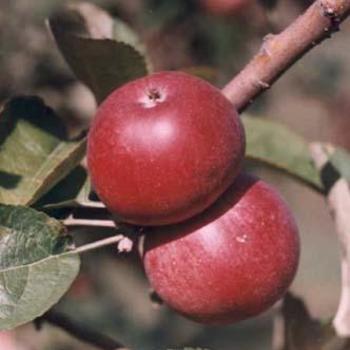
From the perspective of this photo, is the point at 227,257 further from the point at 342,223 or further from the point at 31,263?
the point at 342,223

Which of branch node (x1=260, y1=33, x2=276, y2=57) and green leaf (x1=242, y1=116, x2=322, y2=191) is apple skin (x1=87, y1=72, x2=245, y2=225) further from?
green leaf (x1=242, y1=116, x2=322, y2=191)

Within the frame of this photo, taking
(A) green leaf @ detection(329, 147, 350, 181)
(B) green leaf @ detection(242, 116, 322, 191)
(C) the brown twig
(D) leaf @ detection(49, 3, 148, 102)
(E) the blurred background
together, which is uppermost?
(D) leaf @ detection(49, 3, 148, 102)

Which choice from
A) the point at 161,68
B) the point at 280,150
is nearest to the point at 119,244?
the point at 280,150

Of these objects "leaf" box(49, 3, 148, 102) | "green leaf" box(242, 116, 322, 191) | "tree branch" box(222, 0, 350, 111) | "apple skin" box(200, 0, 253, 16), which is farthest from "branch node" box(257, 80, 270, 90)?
"apple skin" box(200, 0, 253, 16)

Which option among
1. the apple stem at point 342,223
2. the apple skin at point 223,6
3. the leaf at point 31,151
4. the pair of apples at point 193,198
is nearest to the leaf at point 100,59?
the leaf at point 31,151

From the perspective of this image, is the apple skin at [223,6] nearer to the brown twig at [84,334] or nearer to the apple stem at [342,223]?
A: the apple stem at [342,223]

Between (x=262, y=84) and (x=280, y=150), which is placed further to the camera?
(x=280, y=150)

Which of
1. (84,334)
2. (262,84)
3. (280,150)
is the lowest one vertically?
(84,334)
